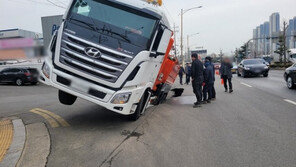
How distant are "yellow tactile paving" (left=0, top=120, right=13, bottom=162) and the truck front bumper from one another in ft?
4.31

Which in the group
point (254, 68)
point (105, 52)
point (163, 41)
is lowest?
point (254, 68)

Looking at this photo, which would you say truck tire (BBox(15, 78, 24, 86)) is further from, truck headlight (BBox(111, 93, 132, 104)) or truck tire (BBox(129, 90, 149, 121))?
truck headlight (BBox(111, 93, 132, 104))

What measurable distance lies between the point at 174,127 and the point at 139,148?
1.63m

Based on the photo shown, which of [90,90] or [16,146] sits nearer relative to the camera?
[16,146]

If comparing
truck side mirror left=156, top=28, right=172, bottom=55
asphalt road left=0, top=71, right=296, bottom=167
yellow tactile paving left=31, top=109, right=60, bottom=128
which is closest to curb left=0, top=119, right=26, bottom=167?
asphalt road left=0, top=71, right=296, bottom=167

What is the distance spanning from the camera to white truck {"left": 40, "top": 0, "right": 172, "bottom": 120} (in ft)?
17.8

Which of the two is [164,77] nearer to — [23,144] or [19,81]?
[23,144]

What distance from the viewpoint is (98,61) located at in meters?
5.43

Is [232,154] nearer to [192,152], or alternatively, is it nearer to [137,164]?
[192,152]

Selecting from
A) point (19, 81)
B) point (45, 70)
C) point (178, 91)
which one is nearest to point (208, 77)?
point (178, 91)

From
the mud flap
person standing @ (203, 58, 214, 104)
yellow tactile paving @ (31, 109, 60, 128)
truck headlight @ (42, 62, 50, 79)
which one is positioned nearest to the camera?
truck headlight @ (42, 62, 50, 79)

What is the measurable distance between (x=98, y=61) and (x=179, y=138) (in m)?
2.21

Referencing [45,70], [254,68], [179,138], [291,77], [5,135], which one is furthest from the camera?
[254,68]

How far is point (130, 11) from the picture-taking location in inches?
237
